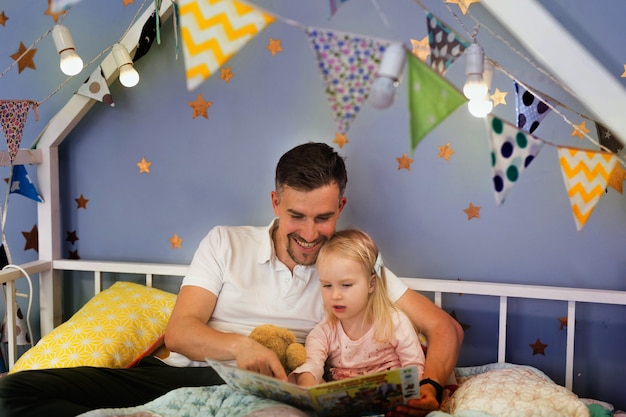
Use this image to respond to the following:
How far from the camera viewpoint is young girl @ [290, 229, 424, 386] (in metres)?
1.67

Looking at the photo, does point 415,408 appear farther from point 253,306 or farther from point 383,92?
point 383,92

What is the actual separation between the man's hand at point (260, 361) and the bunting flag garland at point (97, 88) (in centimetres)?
93

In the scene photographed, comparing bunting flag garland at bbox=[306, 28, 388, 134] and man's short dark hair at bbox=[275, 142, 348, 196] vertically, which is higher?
bunting flag garland at bbox=[306, 28, 388, 134]

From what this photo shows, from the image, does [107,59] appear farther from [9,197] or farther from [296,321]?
[296,321]

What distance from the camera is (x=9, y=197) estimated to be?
7.54 feet

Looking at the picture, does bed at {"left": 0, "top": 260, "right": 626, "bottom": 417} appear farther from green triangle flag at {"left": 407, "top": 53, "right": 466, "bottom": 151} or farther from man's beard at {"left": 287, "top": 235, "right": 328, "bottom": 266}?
green triangle flag at {"left": 407, "top": 53, "right": 466, "bottom": 151}

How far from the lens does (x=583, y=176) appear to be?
1319mm

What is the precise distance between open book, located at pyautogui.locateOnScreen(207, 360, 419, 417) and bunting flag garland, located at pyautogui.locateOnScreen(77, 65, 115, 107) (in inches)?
40.6

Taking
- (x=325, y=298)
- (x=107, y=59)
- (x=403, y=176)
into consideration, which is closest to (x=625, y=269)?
(x=403, y=176)

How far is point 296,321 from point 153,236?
64 cm

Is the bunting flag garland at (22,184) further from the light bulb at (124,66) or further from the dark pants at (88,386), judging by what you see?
the dark pants at (88,386)

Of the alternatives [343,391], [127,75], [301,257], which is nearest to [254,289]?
[301,257]

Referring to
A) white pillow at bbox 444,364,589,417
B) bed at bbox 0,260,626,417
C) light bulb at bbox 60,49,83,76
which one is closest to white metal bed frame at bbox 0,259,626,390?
bed at bbox 0,260,626,417

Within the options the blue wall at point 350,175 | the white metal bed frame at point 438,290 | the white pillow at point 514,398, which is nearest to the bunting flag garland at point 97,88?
the blue wall at point 350,175
